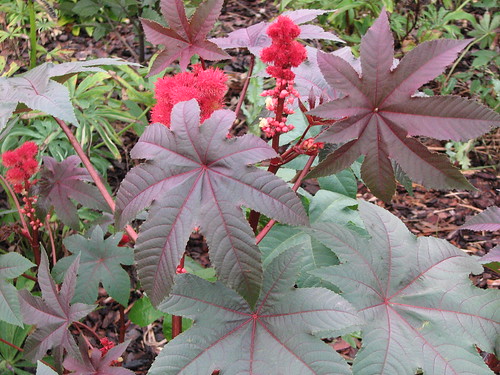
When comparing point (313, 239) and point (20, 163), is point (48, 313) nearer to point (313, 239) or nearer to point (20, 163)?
point (20, 163)

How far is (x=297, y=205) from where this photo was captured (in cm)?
80

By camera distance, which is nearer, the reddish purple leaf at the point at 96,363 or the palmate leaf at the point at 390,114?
the palmate leaf at the point at 390,114

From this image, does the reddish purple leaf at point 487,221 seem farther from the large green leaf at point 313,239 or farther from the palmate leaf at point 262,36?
the palmate leaf at point 262,36

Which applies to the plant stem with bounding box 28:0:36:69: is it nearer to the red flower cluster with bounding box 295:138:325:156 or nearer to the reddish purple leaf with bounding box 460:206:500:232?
the red flower cluster with bounding box 295:138:325:156

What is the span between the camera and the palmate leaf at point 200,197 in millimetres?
771

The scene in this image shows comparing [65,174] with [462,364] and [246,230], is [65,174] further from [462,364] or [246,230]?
[462,364]

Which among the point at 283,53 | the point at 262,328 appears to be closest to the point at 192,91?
the point at 283,53

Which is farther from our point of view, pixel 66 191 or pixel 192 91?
pixel 66 191

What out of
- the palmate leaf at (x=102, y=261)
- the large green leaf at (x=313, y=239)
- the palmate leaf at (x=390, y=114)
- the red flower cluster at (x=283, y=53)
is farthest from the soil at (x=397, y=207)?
the red flower cluster at (x=283, y=53)

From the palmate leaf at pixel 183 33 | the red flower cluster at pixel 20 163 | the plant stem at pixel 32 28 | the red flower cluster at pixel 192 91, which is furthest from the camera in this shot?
the plant stem at pixel 32 28

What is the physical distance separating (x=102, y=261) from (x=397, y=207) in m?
1.68

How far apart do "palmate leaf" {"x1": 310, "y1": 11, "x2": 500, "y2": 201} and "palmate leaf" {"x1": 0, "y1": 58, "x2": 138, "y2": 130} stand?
1.67ft

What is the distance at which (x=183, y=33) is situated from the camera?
103 cm

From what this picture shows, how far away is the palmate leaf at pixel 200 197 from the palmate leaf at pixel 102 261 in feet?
2.37
